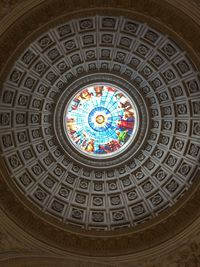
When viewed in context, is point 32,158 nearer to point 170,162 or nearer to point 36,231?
point 36,231

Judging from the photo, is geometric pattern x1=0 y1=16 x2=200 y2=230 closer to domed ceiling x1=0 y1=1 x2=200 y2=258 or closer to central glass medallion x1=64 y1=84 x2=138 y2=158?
domed ceiling x1=0 y1=1 x2=200 y2=258

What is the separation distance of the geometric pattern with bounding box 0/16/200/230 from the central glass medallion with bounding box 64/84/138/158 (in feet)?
3.47

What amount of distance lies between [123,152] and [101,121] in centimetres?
319

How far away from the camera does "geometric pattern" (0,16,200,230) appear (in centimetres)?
2056

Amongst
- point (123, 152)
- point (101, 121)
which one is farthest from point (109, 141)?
point (123, 152)

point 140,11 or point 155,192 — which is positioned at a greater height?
point 140,11

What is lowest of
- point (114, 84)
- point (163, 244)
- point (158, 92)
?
point (163, 244)

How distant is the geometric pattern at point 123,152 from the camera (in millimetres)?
20562

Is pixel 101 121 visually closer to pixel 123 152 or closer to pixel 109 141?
pixel 109 141

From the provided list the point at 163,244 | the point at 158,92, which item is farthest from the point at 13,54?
the point at 163,244

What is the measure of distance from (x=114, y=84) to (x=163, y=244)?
31.6 feet

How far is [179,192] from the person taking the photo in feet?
72.2

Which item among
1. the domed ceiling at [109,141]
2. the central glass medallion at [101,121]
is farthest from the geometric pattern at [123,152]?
the central glass medallion at [101,121]

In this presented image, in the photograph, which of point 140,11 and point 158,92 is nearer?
point 140,11
